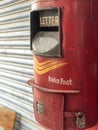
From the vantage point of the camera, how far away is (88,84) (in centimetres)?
146

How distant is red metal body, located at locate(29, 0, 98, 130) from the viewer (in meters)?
1.39

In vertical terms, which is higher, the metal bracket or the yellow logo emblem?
the yellow logo emblem

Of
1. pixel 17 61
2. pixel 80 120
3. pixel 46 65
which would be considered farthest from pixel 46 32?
pixel 17 61

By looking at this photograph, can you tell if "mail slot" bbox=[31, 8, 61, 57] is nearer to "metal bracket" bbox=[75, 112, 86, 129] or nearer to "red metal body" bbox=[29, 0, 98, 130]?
"red metal body" bbox=[29, 0, 98, 130]

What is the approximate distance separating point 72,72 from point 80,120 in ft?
0.97

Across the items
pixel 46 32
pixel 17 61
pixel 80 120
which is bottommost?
pixel 80 120

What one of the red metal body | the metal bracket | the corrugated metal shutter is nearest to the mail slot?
the red metal body

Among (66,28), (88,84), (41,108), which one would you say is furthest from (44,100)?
(66,28)

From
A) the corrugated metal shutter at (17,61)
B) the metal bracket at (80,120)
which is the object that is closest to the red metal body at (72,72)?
the metal bracket at (80,120)

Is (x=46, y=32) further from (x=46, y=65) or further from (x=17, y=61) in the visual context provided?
(x=17, y=61)

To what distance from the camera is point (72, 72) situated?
142cm

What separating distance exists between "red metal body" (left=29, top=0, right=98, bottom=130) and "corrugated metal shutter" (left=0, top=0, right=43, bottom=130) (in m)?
1.04

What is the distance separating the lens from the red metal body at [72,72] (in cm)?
139

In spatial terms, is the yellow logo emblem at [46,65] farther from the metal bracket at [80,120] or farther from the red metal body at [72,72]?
the metal bracket at [80,120]
